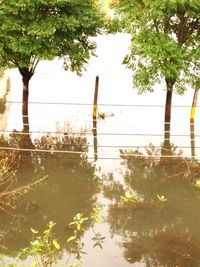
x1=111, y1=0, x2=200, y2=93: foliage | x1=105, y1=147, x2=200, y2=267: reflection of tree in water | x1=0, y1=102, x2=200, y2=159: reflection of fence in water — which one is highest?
x1=111, y1=0, x2=200, y2=93: foliage

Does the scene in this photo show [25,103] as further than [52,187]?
Yes

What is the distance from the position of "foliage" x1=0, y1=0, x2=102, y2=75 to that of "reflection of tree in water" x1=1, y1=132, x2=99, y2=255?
3834 mm

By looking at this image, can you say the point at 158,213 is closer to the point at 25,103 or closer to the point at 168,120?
the point at 168,120

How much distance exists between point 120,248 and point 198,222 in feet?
9.75

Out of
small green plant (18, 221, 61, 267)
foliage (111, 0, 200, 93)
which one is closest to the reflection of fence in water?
foliage (111, 0, 200, 93)

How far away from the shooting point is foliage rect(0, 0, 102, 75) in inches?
614

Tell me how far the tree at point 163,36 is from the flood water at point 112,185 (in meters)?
2.16

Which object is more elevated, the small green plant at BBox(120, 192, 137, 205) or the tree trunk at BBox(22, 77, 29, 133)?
the tree trunk at BBox(22, 77, 29, 133)

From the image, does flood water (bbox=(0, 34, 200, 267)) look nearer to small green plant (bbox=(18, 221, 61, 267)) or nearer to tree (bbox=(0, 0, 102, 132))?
small green plant (bbox=(18, 221, 61, 267))

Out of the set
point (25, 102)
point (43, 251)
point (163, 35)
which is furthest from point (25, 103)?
point (43, 251)

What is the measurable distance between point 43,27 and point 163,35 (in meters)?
5.03

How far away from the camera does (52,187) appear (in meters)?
14.2

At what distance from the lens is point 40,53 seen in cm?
1620

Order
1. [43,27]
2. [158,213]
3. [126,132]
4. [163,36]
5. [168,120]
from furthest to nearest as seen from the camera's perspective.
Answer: [126,132], [168,120], [163,36], [43,27], [158,213]
